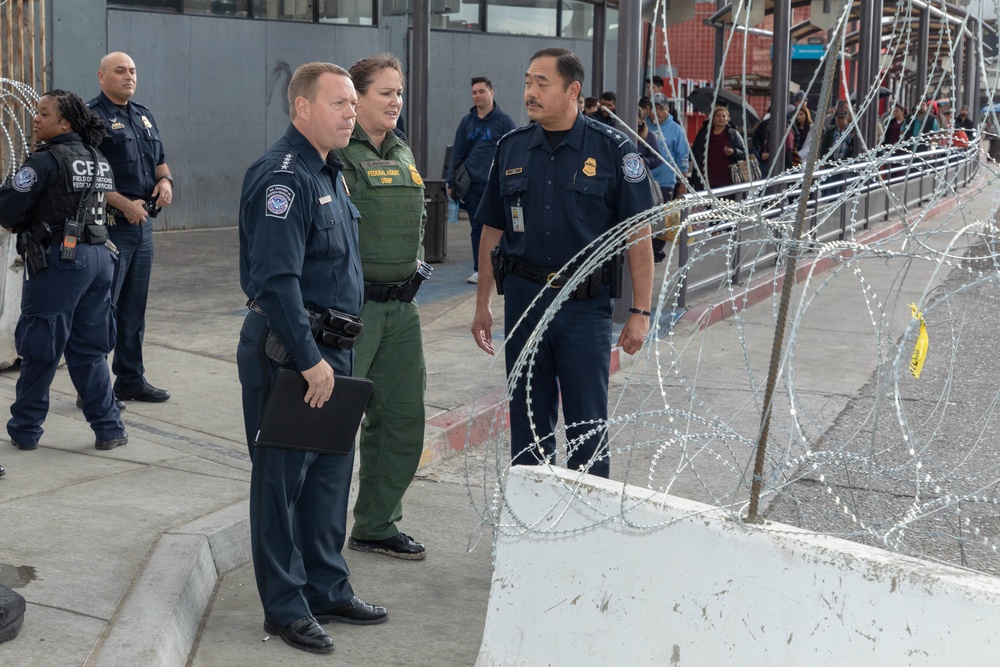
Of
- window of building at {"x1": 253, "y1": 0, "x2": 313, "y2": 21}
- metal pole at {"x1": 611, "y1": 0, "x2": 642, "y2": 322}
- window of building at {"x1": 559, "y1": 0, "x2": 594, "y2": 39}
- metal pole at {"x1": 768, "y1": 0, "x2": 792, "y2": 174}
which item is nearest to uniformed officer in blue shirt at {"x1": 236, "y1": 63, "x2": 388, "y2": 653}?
metal pole at {"x1": 611, "y1": 0, "x2": 642, "y2": 322}

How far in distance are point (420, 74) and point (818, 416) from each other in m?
6.27

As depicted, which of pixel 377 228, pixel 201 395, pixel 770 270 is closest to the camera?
pixel 377 228

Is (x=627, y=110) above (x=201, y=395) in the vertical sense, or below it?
above

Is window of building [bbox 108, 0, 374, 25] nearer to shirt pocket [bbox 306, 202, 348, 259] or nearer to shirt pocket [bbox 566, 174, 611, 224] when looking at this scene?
shirt pocket [bbox 566, 174, 611, 224]

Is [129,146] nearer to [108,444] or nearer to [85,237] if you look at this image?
[85,237]

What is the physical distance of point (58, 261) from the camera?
18.2 feet

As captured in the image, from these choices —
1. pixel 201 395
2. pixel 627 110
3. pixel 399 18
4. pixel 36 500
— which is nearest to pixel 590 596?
pixel 36 500

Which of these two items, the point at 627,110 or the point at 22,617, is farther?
the point at 627,110

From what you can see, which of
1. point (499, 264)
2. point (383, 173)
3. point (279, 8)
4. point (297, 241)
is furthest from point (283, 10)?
point (297, 241)

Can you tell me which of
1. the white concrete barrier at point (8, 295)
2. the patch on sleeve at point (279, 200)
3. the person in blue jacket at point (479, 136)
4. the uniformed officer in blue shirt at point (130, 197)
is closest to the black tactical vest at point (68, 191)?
the uniformed officer in blue shirt at point (130, 197)

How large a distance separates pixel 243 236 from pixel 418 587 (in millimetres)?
1511

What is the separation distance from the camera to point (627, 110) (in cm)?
880

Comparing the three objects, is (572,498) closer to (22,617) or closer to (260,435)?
(260,435)

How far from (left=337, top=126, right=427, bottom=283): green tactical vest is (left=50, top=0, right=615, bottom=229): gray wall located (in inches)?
379
